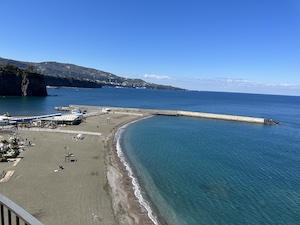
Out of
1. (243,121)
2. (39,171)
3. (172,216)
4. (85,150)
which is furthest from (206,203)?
(243,121)

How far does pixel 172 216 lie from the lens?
18.3 meters

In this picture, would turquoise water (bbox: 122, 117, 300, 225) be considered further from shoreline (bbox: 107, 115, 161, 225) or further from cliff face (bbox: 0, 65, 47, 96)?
cliff face (bbox: 0, 65, 47, 96)

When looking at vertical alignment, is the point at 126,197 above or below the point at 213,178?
below

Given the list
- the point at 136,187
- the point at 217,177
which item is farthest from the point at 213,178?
the point at 136,187

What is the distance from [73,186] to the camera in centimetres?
2148

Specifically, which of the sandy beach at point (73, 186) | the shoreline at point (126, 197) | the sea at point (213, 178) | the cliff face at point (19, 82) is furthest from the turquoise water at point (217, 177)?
the cliff face at point (19, 82)

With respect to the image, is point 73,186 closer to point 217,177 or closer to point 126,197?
point 126,197

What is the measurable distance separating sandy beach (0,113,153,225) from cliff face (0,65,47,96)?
102m

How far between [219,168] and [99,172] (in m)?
13.8

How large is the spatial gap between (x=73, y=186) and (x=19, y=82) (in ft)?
397

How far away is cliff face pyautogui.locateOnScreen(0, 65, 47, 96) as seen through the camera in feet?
394

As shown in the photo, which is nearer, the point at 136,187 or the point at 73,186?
the point at 73,186

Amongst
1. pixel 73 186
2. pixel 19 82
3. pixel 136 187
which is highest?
pixel 19 82

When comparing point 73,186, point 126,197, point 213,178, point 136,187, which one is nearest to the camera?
point 126,197
